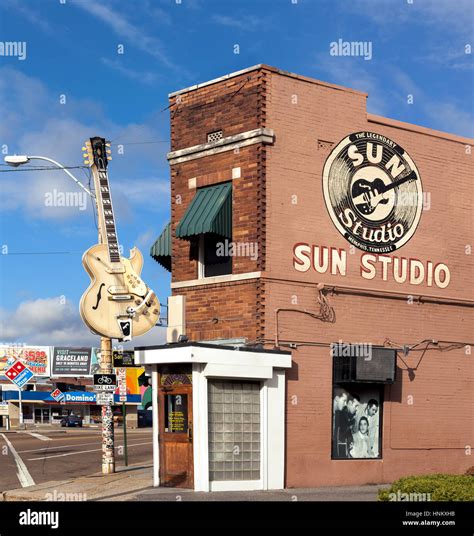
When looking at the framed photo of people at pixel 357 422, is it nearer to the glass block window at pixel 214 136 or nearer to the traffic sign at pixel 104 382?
the traffic sign at pixel 104 382

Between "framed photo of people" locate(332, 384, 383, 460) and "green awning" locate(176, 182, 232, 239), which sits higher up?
"green awning" locate(176, 182, 232, 239)

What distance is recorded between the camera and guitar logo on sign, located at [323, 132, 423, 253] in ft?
77.8

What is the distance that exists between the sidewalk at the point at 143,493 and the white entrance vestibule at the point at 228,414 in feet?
1.82

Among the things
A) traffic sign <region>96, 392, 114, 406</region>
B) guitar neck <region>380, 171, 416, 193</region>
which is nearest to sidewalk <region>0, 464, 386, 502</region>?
traffic sign <region>96, 392, 114, 406</region>

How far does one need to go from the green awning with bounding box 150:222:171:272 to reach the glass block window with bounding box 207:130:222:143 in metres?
2.91

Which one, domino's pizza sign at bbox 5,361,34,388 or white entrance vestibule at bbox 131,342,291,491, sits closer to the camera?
white entrance vestibule at bbox 131,342,291,491

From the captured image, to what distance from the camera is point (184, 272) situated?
949 inches

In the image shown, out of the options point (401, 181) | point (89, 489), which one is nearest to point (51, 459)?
point (89, 489)

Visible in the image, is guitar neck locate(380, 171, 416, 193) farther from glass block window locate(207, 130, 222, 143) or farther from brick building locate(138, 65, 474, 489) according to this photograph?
glass block window locate(207, 130, 222, 143)

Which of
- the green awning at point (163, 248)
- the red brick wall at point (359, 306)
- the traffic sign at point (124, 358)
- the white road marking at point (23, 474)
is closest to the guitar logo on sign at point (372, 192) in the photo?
the red brick wall at point (359, 306)

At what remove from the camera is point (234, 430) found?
70.0 feet

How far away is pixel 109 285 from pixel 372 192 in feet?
24.9

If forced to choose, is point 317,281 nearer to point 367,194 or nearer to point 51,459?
point 367,194

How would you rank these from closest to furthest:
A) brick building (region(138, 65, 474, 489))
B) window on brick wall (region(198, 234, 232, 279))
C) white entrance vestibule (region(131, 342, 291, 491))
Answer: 1. white entrance vestibule (region(131, 342, 291, 491))
2. brick building (region(138, 65, 474, 489))
3. window on brick wall (region(198, 234, 232, 279))
